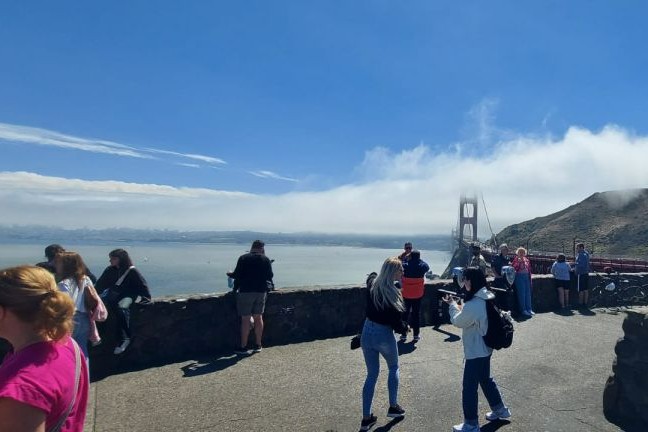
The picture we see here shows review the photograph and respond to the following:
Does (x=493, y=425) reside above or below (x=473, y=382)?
below

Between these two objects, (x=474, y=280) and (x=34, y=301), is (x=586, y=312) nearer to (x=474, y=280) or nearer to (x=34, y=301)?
(x=474, y=280)

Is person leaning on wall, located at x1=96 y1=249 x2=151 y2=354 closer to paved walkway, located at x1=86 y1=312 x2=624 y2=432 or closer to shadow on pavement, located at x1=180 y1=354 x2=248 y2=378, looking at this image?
paved walkway, located at x1=86 y1=312 x2=624 y2=432

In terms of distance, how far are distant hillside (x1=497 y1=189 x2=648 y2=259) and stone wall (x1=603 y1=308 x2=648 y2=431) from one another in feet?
279

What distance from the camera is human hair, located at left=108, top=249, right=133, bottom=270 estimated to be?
5.48 meters

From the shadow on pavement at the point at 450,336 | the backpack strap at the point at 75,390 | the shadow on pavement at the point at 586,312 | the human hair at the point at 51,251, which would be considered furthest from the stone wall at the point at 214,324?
the backpack strap at the point at 75,390

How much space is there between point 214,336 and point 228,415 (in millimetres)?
2171

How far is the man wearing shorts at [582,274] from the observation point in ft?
33.2

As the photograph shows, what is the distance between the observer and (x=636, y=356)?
13.3 feet

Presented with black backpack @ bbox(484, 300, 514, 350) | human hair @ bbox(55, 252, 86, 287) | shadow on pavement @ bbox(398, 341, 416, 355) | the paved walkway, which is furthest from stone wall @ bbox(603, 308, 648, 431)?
human hair @ bbox(55, 252, 86, 287)

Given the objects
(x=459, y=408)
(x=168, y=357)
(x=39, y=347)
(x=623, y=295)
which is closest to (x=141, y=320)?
(x=168, y=357)

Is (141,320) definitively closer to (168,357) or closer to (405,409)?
(168,357)

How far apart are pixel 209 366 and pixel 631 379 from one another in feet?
14.6

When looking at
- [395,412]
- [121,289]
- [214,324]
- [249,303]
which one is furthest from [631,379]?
[121,289]

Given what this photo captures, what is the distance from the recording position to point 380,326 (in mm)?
4012
